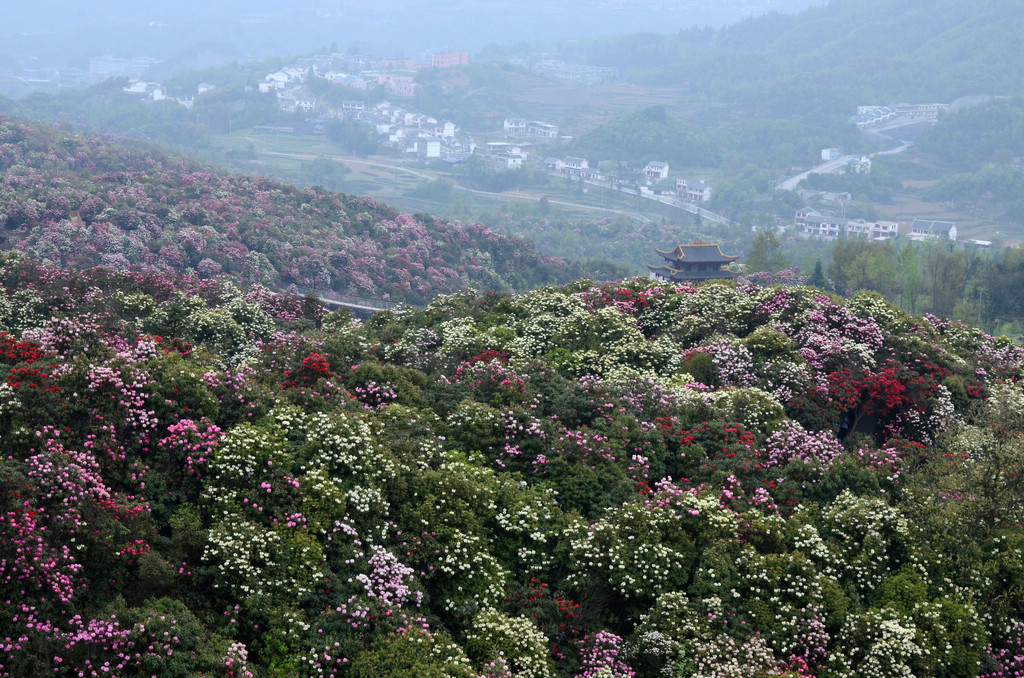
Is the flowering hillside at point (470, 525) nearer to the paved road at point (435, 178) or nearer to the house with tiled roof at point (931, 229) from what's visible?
the house with tiled roof at point (931, 229)

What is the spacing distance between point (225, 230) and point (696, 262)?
26.3 m

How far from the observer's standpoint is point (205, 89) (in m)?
155

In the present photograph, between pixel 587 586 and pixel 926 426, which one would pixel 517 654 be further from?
pixel 926 426

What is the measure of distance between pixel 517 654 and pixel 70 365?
8561 mm

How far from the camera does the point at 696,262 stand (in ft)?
175

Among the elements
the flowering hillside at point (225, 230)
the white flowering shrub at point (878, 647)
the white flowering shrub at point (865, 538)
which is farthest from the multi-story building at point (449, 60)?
the white flowering shrub at point (878, 647)

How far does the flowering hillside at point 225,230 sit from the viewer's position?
49.5 metres

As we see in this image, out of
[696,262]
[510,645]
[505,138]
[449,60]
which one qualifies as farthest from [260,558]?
[449,60]

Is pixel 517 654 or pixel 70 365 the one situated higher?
pixel 70 365

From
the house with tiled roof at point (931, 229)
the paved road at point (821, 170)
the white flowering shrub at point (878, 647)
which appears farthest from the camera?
the paved road at point (821, 170)

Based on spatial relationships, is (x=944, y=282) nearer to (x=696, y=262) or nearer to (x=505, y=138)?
(x=696, y=262)

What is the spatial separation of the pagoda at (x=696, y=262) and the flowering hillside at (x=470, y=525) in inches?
1236

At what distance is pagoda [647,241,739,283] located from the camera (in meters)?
53.3

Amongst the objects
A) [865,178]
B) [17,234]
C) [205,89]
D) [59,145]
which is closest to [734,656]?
[17,234]
